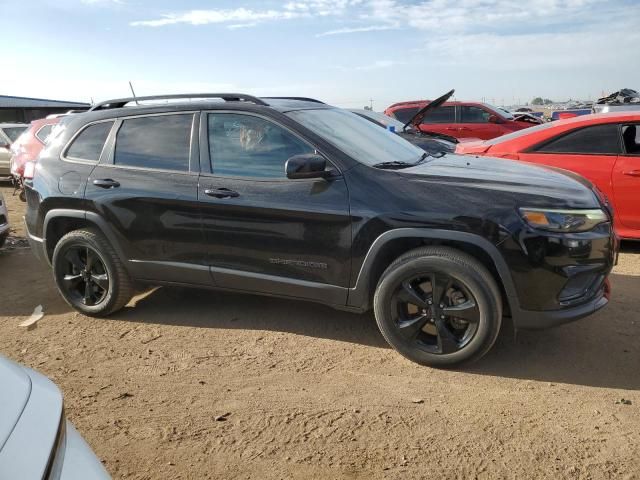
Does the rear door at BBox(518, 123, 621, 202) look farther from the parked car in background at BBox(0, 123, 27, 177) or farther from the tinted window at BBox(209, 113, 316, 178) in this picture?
the parked car in background at BBox(0, 123, 27, 177)

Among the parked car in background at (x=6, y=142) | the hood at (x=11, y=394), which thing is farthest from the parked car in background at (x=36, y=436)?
the parked car in background at (x=6, y=142)

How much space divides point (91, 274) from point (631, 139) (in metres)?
5.57

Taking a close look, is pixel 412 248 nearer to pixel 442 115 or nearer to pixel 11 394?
pixel 11 394

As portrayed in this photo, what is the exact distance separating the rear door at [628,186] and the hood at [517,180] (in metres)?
2.10

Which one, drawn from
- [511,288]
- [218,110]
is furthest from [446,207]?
[218,110]

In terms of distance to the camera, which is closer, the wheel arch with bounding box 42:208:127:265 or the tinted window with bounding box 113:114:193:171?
the tinted window with bounding box 113:114:193:171

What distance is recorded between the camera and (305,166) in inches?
136

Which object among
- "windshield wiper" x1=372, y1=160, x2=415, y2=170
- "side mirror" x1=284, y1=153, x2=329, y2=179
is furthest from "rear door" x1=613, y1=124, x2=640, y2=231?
"side mirror" x1=284, y1=153, x2=329, y2=179

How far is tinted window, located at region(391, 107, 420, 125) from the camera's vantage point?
13125 millimetres

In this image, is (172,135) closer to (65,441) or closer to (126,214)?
(126,214)

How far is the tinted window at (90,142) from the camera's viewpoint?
4.41 meters

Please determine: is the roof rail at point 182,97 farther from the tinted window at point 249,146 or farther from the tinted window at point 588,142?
the tinted window at point 588,142

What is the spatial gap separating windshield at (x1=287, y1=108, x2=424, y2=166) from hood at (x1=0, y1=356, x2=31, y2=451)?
2450 millimetres

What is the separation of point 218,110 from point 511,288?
2.40 meters
